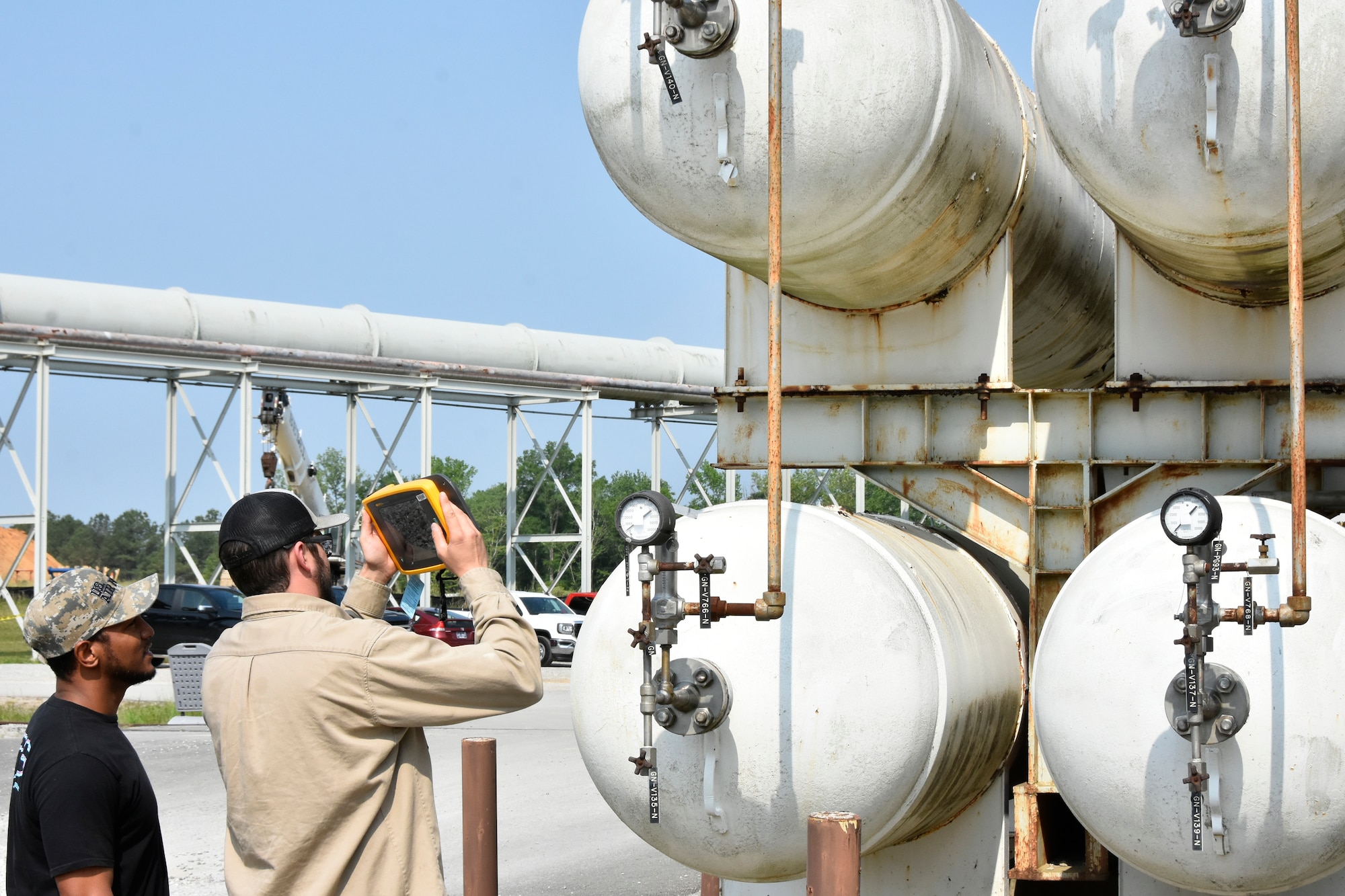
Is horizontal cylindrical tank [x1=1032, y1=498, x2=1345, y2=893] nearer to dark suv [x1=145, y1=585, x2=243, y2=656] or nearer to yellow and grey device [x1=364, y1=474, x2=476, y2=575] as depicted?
yellow and grey device [x1=364, y1=474, x2=476, y2=575]

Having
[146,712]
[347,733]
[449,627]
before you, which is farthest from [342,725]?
[449,627]

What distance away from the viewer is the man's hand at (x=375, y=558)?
341 centimetres

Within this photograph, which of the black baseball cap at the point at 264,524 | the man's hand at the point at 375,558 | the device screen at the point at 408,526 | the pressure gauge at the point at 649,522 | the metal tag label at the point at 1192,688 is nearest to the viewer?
the black baseball cap at the point at 264,524

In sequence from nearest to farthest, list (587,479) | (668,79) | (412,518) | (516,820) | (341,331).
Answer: (412,518) → (668,79) → (516,820) → (341,331) → (587,479)

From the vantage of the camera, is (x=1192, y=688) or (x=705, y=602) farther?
(x=705, y=602)

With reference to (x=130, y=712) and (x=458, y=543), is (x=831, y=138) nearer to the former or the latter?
(x=458, y=543)

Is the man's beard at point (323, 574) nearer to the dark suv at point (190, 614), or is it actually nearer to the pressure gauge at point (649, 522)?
the pressure gauge at point (649, 522)

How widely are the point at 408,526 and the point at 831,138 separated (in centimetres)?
201

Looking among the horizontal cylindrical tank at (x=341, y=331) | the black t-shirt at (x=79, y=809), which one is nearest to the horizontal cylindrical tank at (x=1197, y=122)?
the black t-shirt at (x=79, y=809)

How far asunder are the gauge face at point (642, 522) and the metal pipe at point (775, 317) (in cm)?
33

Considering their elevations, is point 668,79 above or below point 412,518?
above

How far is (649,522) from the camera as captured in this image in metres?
3.79

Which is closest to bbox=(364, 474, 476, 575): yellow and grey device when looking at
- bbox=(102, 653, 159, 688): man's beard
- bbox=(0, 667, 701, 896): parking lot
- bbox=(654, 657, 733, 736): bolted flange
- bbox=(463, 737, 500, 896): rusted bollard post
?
bbox=(102, 653, 159, 688): man's beard

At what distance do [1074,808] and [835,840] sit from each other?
0.82m
